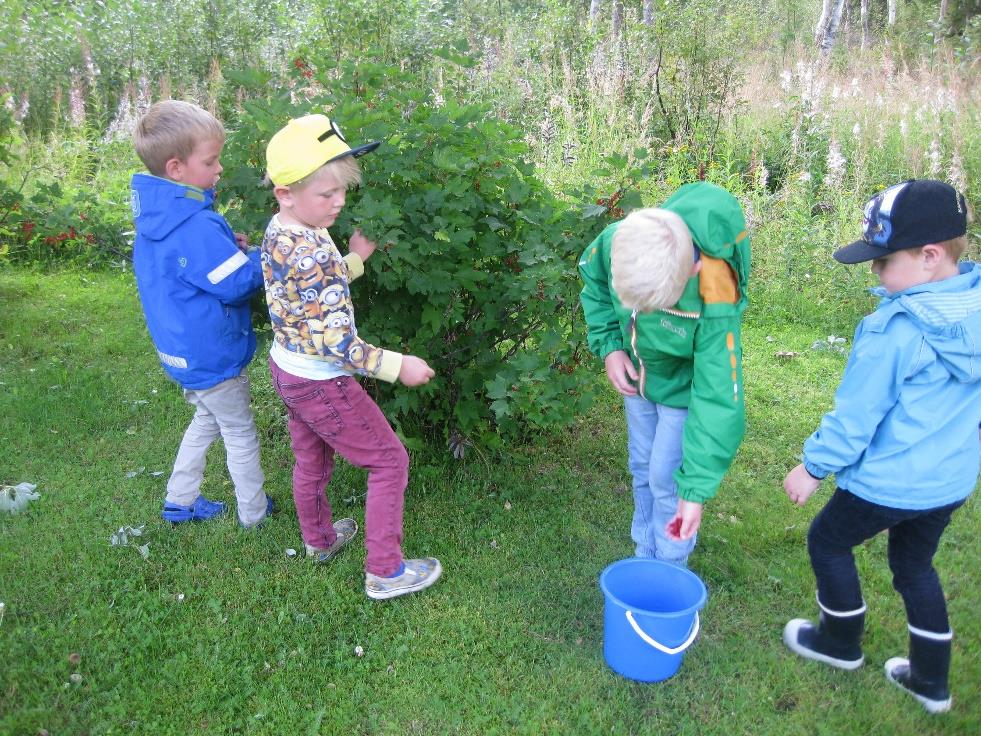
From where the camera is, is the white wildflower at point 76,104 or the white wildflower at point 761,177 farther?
the white wildflower at point 76,104

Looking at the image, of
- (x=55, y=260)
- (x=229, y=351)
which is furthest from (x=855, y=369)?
(x=55, y=260)

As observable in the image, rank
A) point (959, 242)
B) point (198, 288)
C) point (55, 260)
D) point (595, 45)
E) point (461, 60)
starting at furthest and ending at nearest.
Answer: point (595, 45) < point (55, 260) < point (461, 60) < point (198, 288) < point (959, 242)

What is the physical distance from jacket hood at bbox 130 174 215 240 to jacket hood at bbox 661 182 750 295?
6.02ft

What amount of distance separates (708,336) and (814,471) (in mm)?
513

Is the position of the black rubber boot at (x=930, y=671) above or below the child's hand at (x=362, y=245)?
below

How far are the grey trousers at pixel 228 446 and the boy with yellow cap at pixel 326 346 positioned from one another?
404 mm

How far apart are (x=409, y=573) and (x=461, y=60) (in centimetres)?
216

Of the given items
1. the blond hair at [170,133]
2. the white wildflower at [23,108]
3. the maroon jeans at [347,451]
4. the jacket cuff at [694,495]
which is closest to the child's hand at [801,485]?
the jacket cuff at [694,495]

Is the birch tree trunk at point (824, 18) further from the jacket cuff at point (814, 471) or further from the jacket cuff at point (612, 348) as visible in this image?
the jacket cuff at point (814, 471)

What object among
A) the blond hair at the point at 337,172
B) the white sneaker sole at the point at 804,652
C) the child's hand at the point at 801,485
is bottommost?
the white sneaker sole at the point at 804,652

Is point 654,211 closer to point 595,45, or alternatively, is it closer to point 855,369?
point 855,369

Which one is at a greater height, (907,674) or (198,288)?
(198,288)

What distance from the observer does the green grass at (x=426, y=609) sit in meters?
2.52

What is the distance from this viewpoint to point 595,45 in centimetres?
898
